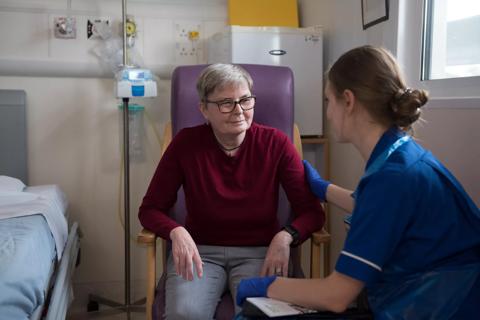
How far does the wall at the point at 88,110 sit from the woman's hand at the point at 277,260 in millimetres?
1282

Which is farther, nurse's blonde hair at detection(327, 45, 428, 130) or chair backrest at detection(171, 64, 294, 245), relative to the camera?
chair backrest at detection(171, 64, 294, 245)

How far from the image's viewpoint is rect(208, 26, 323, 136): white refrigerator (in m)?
2.23

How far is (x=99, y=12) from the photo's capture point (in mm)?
2422

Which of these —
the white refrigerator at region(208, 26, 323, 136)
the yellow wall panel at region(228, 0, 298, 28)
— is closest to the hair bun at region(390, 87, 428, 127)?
the white refrigerator at region(208, 26, 323, 136)

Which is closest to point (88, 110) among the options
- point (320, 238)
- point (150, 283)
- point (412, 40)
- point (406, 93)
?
point (150, 283)

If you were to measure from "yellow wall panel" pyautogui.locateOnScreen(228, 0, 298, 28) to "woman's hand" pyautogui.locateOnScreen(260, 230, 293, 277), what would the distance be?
1407 millimetres

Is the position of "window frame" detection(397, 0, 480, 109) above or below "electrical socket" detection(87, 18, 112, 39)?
below

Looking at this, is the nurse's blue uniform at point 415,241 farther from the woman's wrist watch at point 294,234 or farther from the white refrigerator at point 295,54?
the white refrigerator at point 295,54

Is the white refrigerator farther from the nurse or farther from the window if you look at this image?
the nurse

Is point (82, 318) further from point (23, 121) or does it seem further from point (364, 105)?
point (364, 105)

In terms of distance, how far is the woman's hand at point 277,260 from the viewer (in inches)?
57.1

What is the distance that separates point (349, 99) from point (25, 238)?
1.07 m

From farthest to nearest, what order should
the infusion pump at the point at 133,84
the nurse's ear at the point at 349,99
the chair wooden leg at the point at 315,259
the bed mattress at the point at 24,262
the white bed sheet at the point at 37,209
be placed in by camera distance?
the infusion pump at the point at 133,84
the white bed sheet at the point at 37,209
the chair wooden leg at the point at 315,259
the bed mattress at the point at 24,262
the nurse's ear at the point at 349,99

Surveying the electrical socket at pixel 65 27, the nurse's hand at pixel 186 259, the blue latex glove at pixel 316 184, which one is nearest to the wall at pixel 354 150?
the blue latex glove at pixel 316 184
